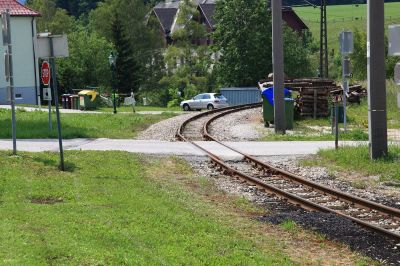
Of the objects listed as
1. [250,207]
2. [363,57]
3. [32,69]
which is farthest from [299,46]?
[250,207]

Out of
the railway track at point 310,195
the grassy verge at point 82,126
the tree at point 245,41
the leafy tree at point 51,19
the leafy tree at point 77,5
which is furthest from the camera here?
the leafy tree at point 77,5

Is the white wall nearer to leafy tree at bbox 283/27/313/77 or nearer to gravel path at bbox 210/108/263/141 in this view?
leafy tree at bbox 283/27/313/77

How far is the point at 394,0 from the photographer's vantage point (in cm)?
11569

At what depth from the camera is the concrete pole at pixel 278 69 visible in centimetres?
2738

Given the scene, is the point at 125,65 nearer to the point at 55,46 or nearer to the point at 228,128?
the point at 228,128

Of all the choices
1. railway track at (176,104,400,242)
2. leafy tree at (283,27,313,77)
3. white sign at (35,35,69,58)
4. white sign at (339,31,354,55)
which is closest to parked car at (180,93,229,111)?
leafy tree at (283,27,313,77)

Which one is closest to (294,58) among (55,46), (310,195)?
(55,46)

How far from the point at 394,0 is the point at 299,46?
45847mm

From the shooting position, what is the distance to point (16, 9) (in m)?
62.1

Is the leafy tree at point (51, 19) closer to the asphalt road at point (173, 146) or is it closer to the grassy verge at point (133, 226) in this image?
the asphalt road at point (173, 146)

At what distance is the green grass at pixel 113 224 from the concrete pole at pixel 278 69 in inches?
461

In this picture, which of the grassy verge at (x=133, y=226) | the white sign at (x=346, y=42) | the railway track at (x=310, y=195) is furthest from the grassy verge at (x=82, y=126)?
the grassy verge at (x=133, y=226)

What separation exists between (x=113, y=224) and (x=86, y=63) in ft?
237

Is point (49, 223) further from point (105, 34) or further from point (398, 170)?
point (105, 34)
